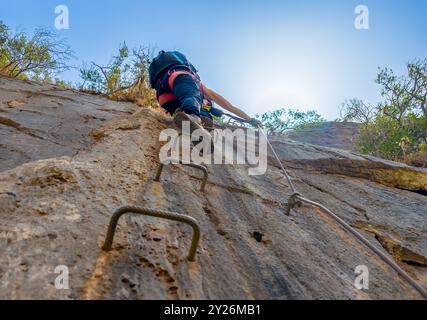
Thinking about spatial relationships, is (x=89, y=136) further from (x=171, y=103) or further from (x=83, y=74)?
(x=83, y=74)

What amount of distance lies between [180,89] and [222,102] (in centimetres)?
129

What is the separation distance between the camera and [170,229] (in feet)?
7.63

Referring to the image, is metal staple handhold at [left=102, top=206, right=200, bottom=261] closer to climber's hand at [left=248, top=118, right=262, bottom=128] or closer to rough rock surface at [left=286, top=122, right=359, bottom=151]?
climber's hand at [left=248, top=118, right=262, bottom=128]

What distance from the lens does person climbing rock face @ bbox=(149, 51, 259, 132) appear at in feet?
15.2

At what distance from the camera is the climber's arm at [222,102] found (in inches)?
232

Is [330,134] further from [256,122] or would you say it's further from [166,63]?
[166,63]

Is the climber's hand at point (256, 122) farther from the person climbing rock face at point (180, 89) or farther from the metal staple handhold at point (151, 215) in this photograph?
the metal staple handhold at point (151, 215)

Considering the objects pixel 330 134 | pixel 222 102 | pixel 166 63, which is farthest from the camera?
pixel 330 134

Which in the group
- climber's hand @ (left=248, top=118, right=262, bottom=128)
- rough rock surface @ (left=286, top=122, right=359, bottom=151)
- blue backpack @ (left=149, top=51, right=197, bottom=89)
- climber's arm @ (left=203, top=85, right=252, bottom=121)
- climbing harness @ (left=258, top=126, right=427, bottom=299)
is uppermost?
rough rock surface @ (left=286, top=122, right=359, bottom=151)

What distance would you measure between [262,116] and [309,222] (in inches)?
518

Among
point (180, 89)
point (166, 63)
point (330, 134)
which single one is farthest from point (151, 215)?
point (330, 134)

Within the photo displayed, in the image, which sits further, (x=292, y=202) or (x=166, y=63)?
(x=166, y=63)

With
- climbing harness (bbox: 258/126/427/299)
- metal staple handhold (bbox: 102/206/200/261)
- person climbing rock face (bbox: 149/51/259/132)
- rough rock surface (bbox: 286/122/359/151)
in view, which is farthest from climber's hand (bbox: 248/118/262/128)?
rough rock surface (bbox: 286/122/359/151)
